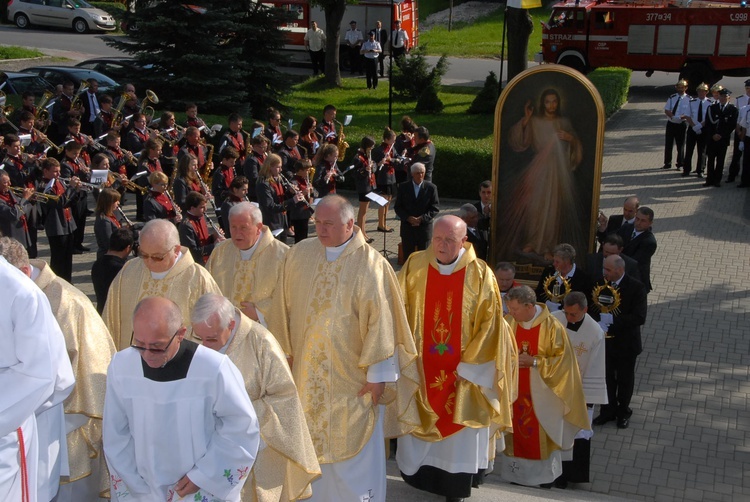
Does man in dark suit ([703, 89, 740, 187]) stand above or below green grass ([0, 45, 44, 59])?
below

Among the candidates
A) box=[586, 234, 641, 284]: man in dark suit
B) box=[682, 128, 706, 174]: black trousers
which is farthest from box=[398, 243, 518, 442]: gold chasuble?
box=[682, 128, 706, 174]: black trousers

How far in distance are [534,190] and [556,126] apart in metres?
0.75

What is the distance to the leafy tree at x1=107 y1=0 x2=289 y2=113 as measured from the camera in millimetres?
18406

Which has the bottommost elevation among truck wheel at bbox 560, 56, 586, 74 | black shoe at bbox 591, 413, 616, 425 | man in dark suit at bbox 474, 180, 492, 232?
black shoe at bbox 591, 413, 616, 425

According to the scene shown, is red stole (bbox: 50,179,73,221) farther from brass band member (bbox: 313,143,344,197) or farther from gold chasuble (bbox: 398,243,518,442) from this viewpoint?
gold chasuble (bbox: 398,243,518,442)

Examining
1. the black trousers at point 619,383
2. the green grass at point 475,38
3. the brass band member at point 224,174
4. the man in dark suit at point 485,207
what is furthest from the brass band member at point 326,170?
the green grass at point 475,38

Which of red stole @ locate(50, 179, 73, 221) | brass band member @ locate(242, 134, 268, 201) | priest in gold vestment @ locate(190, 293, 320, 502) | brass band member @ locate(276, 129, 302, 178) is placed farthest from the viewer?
brass band member @ locate(276, 129, 302, 178)

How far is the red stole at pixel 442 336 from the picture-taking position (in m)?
6.37

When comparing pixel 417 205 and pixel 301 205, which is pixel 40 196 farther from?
pixel 417 205

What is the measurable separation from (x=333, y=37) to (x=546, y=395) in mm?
19275

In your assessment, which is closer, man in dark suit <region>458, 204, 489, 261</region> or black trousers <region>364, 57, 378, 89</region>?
man in dark suit <region>458, 204, 489, 261</region>

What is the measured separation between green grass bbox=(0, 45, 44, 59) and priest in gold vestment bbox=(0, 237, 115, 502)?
2667cm

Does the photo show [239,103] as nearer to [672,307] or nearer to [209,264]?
[672,307]

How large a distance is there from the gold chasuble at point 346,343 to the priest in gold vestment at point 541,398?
105cm
